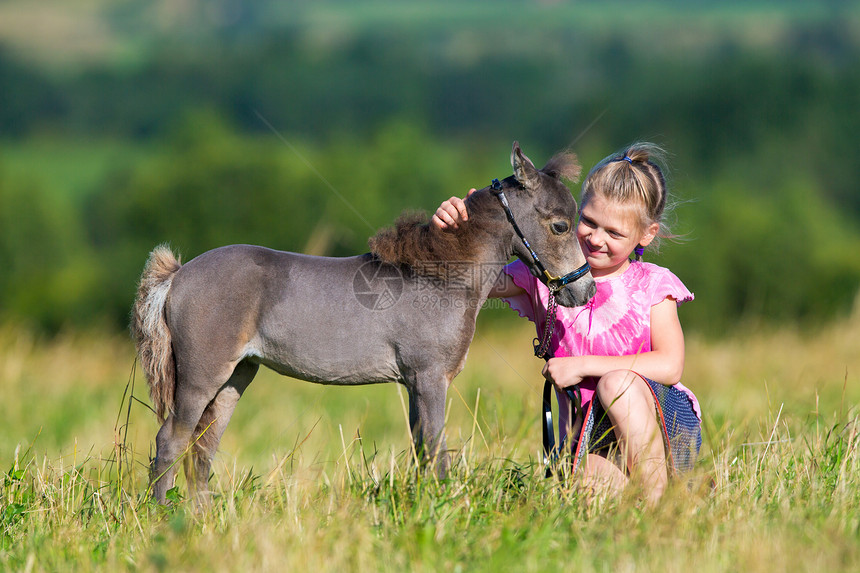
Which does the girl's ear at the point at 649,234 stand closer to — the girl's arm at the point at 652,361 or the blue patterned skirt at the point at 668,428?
the girl's arm at the point at 652,361

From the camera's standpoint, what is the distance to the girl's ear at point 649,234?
15.3 feet

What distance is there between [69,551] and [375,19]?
72.3 meters

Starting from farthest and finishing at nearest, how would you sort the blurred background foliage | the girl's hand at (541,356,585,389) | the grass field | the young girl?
the blurred background foliage, the girl's hand at (541,356,585,389), the young girl, the grass field

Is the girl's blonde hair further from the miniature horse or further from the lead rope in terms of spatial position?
the lead rope

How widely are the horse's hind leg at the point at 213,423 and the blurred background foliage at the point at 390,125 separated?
967 mm

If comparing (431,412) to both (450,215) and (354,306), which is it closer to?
(354,306)

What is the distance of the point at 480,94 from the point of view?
47.4 metres

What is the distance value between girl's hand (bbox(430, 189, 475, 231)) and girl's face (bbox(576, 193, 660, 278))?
717mm

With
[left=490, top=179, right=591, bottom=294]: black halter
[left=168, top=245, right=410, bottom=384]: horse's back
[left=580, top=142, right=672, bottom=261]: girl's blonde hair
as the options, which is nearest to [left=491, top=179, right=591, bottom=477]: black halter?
[left=490, top=179, right=591, bottom=294]: black halter

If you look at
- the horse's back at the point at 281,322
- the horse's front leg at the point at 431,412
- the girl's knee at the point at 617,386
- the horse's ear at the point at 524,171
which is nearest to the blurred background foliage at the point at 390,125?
the horse's back at the point at 281,322

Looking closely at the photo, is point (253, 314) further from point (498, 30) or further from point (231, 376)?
point (498, 30)

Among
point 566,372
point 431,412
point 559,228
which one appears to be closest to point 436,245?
point 559,228

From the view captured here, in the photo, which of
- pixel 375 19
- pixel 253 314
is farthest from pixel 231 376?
pixel 375 19

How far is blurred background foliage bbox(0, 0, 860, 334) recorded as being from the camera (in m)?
24.5
